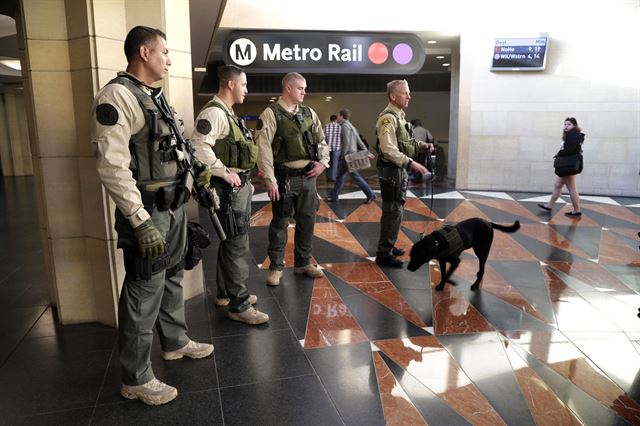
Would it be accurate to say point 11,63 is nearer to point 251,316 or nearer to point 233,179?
point 233,179

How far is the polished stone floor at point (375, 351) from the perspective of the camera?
2266 mm

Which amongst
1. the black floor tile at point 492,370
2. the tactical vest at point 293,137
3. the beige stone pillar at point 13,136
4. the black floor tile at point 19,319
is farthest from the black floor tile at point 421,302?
the beige stone pillar at point 13,136

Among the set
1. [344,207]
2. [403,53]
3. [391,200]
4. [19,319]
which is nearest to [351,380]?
[391,200]

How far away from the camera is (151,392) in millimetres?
2320

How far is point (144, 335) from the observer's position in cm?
228

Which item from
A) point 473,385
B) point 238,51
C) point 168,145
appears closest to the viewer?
point 168,145

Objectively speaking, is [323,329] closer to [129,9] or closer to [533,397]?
[533,397]

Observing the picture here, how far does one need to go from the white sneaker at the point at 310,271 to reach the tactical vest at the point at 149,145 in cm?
206

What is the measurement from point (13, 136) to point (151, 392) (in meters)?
13.3

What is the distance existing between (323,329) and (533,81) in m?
7.03

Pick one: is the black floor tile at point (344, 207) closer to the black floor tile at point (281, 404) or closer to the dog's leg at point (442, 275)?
the dog's leg at point (442, 275)

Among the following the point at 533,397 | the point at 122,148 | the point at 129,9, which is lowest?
the point at 533,397

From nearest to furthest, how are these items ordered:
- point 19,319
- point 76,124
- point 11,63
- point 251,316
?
point 76,124 → point 251,316 → point 19,319 → point 11,63

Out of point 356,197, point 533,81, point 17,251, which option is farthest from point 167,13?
point 533,81
